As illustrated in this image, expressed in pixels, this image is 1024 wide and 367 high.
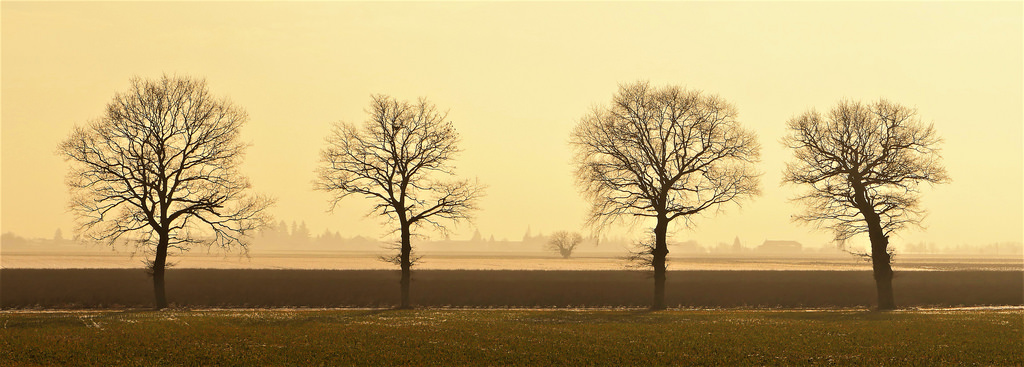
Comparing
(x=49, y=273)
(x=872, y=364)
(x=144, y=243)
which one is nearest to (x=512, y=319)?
(x=872, y=364)

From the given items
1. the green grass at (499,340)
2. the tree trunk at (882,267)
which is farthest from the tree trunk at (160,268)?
the tree trunk at (882,267)

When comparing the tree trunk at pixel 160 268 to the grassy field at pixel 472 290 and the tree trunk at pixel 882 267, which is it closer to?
the grassy field at pixel 472 290

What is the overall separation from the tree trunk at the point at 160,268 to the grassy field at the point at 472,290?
547 centimetres

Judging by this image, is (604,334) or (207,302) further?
(207,302)

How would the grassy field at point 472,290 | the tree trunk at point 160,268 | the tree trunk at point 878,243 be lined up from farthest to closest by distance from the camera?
1. the grassy field at point 472,290
2. the tree trunk at point 878,243
3. the tree trunk at point 160,268

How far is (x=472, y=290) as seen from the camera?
66.1 meters

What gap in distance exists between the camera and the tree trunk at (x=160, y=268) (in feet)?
173

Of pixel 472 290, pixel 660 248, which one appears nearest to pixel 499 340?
pixel 660 248

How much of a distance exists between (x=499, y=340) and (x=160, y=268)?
1175 inches

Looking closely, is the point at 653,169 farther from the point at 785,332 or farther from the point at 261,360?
the point at 261,360

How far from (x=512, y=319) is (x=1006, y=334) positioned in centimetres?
2238

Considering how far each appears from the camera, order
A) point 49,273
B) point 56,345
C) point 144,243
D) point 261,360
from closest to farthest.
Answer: point 261,360 < point 56,345 < point 144,243 < point 49,273

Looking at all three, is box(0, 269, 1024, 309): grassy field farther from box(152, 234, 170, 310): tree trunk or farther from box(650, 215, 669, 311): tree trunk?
box(650, 215, 669, 311): tree trunk

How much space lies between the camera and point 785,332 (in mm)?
36844
